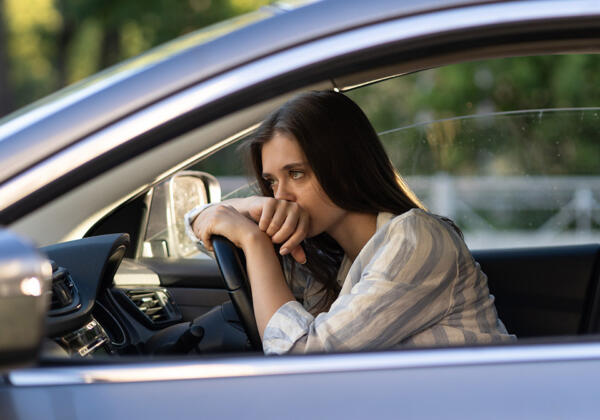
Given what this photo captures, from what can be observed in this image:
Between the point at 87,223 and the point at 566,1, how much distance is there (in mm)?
849

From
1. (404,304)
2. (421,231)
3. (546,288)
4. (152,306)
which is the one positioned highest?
(421,231)

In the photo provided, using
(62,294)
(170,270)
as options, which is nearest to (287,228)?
(62,294)

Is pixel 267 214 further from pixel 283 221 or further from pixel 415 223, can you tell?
pixel 415 223

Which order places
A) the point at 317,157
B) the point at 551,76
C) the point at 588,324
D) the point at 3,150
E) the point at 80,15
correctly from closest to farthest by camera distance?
the point at 3,150, the point at 317,157, the point at 588,324, the point at 551,76, the point at 80,15

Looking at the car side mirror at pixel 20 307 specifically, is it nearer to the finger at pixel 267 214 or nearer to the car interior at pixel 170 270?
the car interior at pixel 170 270

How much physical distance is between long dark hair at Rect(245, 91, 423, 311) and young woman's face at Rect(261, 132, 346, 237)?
0.05ft

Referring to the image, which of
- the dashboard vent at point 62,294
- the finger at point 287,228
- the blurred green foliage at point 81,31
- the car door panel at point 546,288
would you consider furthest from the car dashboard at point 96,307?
the blurred green foliage at point 81,31

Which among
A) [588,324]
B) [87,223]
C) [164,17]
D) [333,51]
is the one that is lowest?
[588,324]

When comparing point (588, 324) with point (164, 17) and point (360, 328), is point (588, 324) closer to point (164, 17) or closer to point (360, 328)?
point (360, 328)

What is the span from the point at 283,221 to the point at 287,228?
31mm

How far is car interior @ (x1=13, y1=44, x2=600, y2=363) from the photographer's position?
130 centimetres

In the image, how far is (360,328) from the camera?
140 cm

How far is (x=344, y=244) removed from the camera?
1.92 meters

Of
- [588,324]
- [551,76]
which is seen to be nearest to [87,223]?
[588,324]
